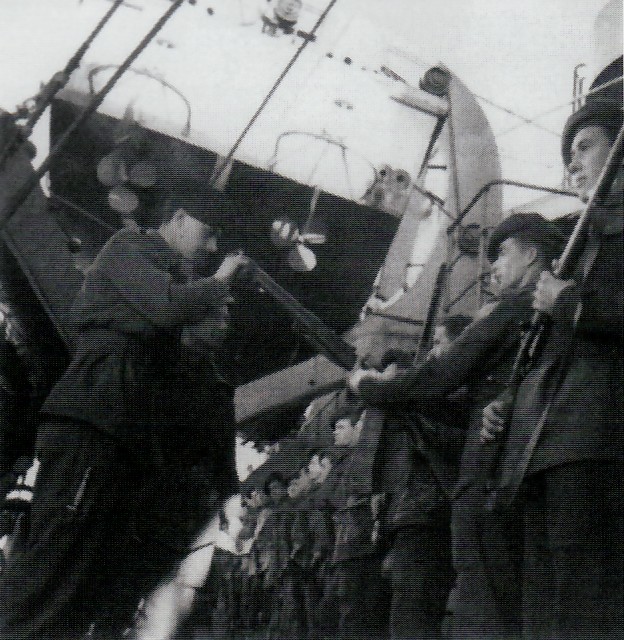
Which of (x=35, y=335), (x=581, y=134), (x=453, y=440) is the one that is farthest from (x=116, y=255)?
(x=581, y=134)

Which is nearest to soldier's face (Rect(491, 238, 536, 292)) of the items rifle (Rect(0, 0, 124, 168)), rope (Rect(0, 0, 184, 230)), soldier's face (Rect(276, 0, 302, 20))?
rope (Rect(0, 0, 184, 230))

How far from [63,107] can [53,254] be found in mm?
1662

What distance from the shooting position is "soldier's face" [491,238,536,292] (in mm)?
3826

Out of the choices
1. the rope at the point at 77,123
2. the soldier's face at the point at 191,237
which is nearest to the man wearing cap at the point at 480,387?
the soldier's face at the point at 191,237

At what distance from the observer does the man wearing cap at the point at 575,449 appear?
289cm

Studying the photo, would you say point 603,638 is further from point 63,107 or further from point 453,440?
point 63,107

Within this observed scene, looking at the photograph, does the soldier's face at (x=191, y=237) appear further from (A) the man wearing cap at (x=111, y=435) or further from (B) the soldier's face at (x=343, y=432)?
(B) the soldier's face at (x=343, y=432)

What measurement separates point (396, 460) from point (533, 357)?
1.04 meters

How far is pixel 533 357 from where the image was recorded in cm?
341

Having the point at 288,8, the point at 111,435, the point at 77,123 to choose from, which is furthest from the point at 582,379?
the point at 288,8

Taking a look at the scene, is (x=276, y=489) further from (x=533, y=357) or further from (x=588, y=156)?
(x=588, y=156)

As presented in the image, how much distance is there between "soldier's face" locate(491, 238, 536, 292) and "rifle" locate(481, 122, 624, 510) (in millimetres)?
370

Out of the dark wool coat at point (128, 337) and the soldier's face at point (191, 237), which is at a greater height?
the soldier's face at point (191, 237)

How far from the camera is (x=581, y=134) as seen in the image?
3775 mm
